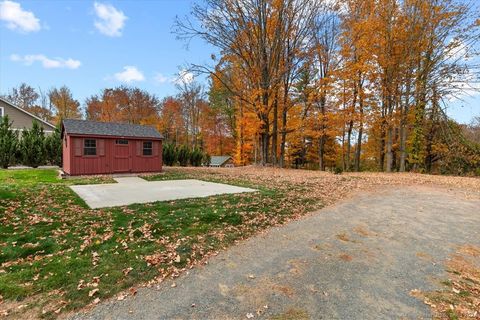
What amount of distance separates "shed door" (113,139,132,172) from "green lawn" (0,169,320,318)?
20.7ft

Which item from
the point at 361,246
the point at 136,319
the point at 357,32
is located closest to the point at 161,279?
the point at 136,319

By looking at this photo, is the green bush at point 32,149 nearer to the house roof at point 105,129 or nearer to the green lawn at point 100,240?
the house roof at point 105,129

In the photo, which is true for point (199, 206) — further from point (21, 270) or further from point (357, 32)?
point (357, 32)

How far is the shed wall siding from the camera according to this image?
12.4 meters

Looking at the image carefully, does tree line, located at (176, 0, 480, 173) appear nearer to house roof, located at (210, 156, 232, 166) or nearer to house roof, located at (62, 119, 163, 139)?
house roof, located at (62, 119, 163, 139)

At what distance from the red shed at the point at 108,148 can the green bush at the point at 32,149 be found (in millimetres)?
4589

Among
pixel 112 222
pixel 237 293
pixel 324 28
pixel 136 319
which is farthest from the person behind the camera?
pixel 324 28

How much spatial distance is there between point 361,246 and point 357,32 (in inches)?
640

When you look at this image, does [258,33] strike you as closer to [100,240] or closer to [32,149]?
[32,149]

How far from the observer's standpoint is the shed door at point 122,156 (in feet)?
44.3

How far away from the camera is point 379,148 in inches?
906

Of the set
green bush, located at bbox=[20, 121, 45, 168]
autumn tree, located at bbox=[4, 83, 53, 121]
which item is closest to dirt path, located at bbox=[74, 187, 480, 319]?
green bush, located at bbox=[20, 121, 45, 168]

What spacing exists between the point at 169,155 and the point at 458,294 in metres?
21.7

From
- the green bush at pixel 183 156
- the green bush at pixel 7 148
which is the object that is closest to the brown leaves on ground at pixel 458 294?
the green bush at pixel 7 148
